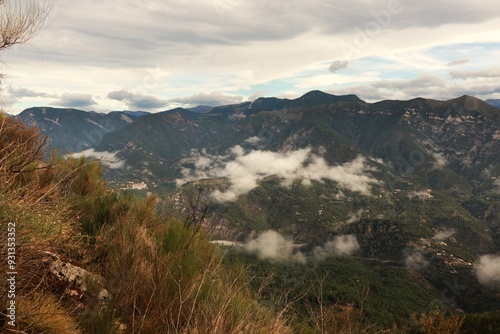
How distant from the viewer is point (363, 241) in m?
190

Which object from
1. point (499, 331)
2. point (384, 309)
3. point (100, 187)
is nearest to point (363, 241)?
point (384, 309)

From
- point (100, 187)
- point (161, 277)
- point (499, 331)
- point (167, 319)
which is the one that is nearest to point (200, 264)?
point (161, 277)

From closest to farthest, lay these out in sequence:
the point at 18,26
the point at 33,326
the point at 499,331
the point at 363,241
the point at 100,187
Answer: the point at 33,326 → the point at 18,26 → the point at 100,187 → the point at 499,331 → the point at 363,241

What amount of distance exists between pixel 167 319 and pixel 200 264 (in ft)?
4.01

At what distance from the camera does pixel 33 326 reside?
7.38ft

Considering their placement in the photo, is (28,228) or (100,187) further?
(100,187)

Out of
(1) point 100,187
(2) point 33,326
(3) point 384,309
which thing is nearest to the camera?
(2) point 33,326

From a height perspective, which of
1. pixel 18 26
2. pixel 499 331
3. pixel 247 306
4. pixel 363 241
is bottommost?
pixel 363 241

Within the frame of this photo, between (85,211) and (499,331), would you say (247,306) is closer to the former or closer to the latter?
(85,211)

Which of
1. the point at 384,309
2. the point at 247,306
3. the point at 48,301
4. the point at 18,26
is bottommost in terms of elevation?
the point at 384,309

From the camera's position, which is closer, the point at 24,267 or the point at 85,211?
the point at 24,267

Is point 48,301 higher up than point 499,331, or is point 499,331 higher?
point 48,301

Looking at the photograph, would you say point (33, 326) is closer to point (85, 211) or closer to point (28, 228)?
point (28, 228)

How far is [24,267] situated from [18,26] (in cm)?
514
